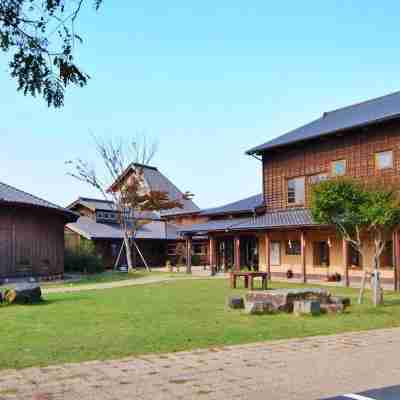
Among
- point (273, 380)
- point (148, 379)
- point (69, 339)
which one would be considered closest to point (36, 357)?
point (69, 339)

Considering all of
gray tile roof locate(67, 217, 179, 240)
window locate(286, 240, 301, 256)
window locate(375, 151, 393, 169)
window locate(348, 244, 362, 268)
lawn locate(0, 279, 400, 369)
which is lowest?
lawn locate(0, 279, 400, 369)

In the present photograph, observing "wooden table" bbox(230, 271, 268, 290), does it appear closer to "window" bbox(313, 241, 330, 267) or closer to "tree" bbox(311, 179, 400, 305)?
"tree" bbox(311, 179, 400, 305)

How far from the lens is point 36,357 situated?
746cm

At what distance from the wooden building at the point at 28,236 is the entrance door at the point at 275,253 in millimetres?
11058

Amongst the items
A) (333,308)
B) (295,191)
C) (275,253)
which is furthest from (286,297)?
(275,253)

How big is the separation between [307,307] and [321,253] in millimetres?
14447

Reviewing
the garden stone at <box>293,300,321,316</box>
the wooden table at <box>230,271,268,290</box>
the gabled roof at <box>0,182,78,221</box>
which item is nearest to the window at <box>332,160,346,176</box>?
the wooden table at <box>230,271,268,290</box>

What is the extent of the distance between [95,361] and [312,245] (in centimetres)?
2030

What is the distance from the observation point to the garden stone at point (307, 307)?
39.7 feet

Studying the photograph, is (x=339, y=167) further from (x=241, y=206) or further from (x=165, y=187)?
(x=165, y=187)

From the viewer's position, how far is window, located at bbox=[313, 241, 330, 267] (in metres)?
25.8

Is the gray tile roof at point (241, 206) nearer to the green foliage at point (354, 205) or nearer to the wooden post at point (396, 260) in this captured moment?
the wooden post at point (396, 260)

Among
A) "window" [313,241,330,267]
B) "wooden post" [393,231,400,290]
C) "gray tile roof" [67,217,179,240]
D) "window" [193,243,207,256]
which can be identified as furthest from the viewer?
"window" [193,243,207,256]

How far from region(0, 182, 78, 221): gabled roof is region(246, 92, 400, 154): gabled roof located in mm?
10596
